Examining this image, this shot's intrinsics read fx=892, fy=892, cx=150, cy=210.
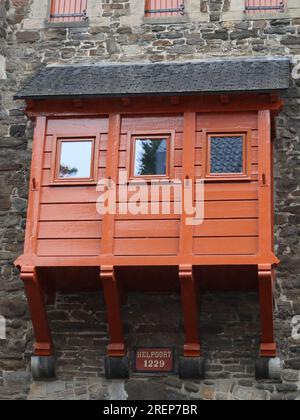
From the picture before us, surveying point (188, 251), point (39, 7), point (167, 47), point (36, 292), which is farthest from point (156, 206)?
point (39, 7)

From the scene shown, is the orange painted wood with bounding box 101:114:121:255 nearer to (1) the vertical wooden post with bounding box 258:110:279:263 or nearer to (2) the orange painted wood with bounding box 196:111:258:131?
(2) the orange painted wood with bounding box 196:111:258:131

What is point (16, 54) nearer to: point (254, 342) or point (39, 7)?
point (39, 7)

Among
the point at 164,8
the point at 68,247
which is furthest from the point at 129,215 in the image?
the point at 164,8

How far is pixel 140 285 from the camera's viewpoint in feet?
36.7

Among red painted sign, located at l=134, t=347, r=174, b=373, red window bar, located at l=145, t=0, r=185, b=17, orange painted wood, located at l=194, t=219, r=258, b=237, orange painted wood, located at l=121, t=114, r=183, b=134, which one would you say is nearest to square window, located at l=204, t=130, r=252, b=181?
orange painted wood, located at l=121, t=114, r=183, b=134

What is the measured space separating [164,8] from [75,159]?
9.33ft

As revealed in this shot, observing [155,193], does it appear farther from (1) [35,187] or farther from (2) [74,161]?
(1) [35,187]

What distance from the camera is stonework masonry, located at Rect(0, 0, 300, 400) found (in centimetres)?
1095

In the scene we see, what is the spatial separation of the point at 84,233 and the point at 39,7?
3.78 m

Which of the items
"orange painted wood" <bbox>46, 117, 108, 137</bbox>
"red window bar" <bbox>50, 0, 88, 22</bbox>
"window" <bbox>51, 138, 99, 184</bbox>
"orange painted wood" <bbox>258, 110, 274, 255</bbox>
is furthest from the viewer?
"red window bar" <bbox>50, 0, 88, 22</bbox>

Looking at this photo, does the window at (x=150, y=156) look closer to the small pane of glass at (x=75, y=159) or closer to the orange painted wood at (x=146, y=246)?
the small pane of glass at (x=75, y=159)

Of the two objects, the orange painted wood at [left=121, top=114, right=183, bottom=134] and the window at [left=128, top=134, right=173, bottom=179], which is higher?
the orange painted wood at [left=121, top=114, right=183, bottom=134]

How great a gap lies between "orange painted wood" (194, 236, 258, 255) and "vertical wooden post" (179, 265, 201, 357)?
305 mm

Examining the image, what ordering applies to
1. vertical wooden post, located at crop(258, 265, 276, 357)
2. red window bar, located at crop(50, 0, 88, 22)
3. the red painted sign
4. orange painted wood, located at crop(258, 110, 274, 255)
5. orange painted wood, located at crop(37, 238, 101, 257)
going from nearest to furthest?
1. vertical wooden post, located at crop(258, 265, 276, 357)
2. orange painted wood, located at crop(258, 110, 274, 255)
3. orange painted wood, located at crop(37, 238, 101, 257)
4. the red painted sign
5. red window bar, located at crop(50, 0, 88, 22)
